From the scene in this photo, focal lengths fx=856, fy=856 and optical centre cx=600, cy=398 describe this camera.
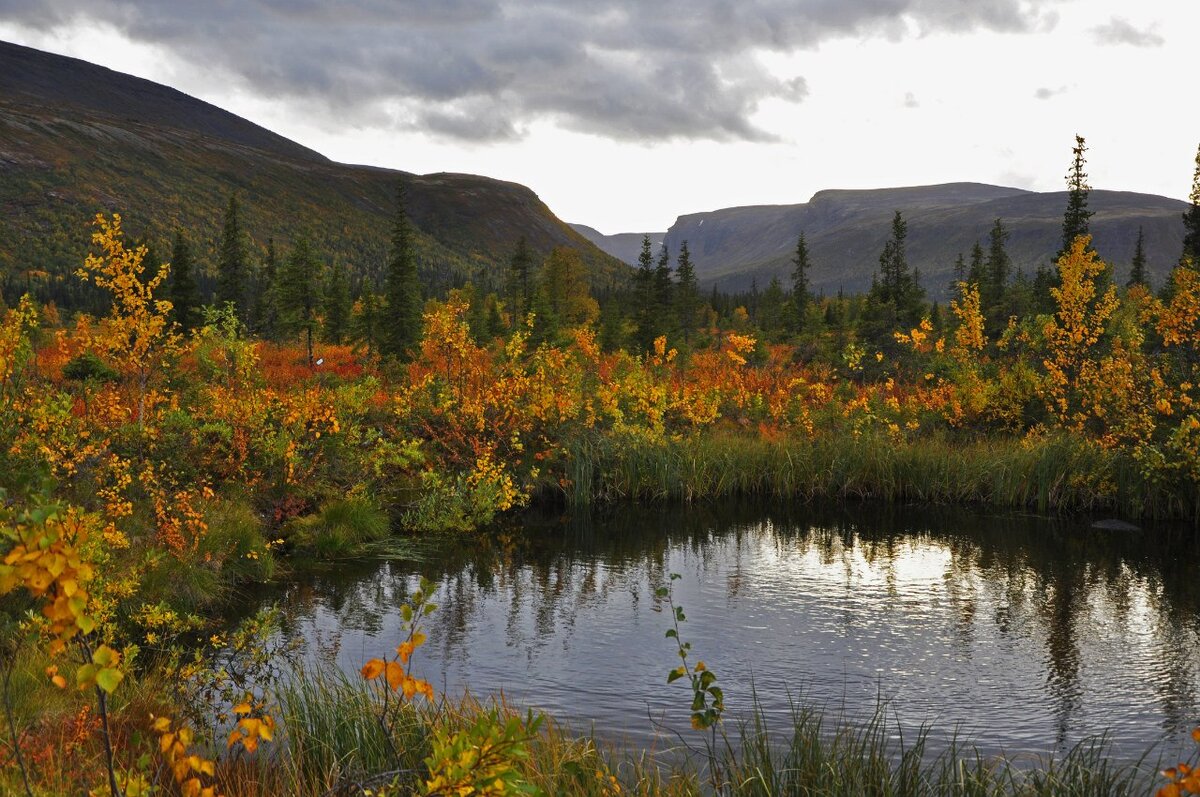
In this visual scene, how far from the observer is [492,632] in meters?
11.0

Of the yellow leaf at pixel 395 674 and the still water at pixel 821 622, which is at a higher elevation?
the yellow leaf at pixel 395 674

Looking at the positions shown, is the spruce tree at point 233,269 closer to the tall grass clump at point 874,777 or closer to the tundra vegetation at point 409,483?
the tundra vegetation at point 409,483

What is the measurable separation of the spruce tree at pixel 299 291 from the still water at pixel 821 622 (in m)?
20.0

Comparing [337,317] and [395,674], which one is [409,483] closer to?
[395,674]

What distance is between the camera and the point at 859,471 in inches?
736

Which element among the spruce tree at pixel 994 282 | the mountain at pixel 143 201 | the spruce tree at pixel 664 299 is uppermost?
the mountain at pixel 143 201

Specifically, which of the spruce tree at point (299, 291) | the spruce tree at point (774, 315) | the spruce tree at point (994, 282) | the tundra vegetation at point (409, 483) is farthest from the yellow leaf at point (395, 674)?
the spruce tree at point (774, 315)

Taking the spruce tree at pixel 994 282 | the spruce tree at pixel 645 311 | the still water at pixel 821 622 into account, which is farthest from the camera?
the spruce tree at pixel 994 282

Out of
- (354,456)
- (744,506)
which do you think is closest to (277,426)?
(354,456)

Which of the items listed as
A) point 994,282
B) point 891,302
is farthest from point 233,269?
point 994,282

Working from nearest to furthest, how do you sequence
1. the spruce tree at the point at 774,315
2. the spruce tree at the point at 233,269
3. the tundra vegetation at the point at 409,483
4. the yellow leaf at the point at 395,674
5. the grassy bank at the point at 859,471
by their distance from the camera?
the yellow leaf at the point at 395,674
the tundra vegetation at the point at 409,483
the grassy bank at the point at 859,471
the spruce tree at the point at 233,269
the spruce tree at the point at 774,315

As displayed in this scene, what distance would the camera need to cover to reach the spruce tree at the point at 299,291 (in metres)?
32.8

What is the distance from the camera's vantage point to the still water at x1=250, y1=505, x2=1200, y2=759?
8734mm

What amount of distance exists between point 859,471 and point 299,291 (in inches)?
910
